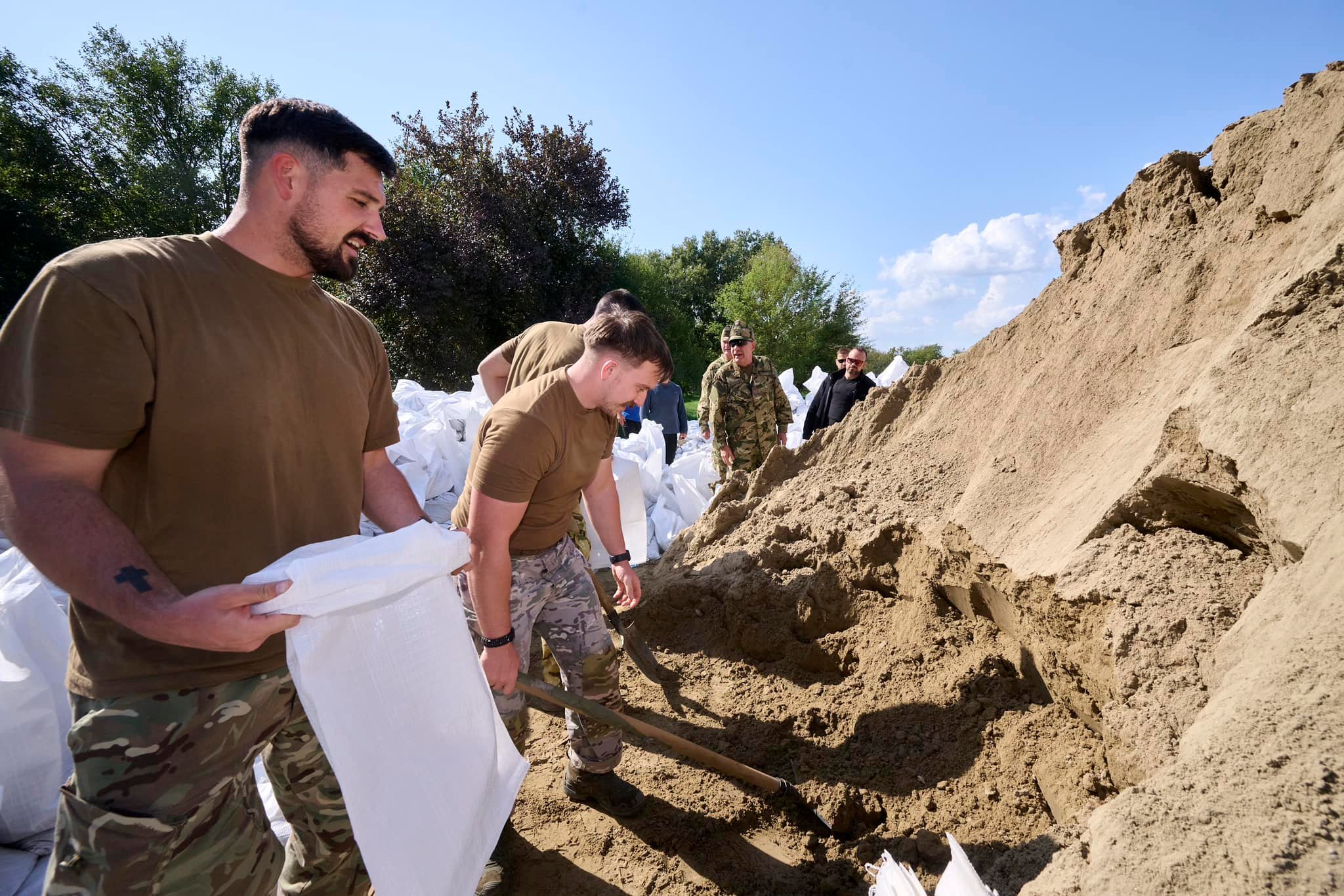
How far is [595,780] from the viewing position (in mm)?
2621

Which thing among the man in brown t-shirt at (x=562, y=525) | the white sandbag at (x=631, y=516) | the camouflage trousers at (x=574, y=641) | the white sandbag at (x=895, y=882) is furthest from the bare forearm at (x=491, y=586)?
the white sandbag at (x=631, y=516)

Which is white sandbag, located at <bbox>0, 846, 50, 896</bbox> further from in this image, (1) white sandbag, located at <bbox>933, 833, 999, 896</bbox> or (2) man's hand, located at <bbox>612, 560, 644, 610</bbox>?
(1) white sandbag, located at <bbox>933, 833, 999, 896</bbox>

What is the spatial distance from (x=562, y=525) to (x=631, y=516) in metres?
2.97

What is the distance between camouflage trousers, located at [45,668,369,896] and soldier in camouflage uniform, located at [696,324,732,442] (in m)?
5.01

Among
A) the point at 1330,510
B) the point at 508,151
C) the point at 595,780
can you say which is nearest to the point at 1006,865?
the point at 1330,510

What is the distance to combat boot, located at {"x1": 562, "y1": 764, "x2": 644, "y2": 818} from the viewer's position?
2578mm

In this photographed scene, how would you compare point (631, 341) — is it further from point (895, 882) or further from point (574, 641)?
point (895, 882)

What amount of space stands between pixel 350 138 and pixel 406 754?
4.44 ft

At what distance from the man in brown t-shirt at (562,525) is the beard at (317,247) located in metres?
0.71

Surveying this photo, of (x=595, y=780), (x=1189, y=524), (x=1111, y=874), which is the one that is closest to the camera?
(x=1111, y=874)

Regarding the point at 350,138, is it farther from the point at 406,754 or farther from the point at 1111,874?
the point at 1111,874

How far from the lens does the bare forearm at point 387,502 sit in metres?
1.84

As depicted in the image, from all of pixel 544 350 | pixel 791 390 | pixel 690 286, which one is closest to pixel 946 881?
pixel 544 350

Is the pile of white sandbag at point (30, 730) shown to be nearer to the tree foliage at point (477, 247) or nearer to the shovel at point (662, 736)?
the shovel at point (662, 736)
